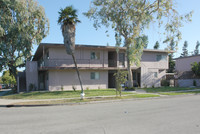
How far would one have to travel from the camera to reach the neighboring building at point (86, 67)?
866 inches

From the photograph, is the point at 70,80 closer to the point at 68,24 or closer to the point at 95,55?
the point at 95,55

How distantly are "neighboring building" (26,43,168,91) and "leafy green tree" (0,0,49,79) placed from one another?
9.93ft

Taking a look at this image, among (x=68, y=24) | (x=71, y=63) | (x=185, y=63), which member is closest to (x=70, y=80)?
(x=71, y=63)

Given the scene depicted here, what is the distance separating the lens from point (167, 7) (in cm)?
2006

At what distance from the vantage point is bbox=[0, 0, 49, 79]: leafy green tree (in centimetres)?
2280

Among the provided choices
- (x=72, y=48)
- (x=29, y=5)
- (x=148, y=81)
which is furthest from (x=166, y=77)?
(x=29, y=5)

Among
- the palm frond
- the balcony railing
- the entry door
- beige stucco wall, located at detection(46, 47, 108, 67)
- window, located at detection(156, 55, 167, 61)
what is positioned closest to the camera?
the palm frond

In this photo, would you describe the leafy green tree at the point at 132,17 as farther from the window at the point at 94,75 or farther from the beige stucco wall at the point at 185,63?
the beige stucco wall at the point at 185,63

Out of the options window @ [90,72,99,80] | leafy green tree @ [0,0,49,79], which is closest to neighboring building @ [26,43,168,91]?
→ window @ [90,72,99,80]

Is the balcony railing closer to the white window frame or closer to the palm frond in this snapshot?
the white window frame

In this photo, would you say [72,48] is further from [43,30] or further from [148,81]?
[148,81]

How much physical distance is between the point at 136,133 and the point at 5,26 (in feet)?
76.1

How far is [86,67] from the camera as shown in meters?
22.8

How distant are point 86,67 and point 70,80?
8.92 ft
